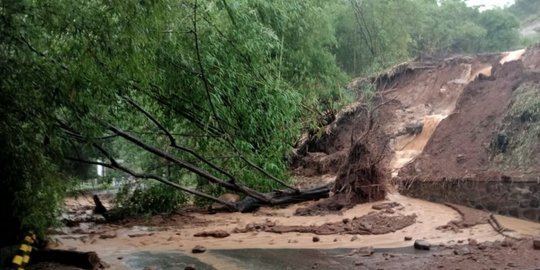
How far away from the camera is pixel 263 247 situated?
28.6ft

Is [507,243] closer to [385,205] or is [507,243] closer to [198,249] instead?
[385,205]

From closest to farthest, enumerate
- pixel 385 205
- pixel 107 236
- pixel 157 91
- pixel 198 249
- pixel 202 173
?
1. pixel 198 249
2. pixel 157 91
3. pixel 202 173
4. pixel 107 236
5. pixel 385 205

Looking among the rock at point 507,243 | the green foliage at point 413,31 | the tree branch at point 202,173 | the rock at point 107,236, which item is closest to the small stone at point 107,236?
the rock at point 107,236

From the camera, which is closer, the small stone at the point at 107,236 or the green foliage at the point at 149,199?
the small stone at the point at 107,236

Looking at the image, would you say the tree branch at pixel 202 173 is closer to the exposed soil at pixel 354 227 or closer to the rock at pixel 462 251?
the exposed soil at pixel 354 227

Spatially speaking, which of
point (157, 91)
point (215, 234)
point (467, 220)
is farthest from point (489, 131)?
point (157, 91)

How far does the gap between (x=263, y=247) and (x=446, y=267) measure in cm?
319

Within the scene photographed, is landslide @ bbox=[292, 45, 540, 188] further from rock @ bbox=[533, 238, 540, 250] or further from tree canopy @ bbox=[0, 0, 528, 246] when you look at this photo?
rock @ bbox=[533, 238, 540, 250]

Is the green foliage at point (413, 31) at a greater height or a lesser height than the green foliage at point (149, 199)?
greater

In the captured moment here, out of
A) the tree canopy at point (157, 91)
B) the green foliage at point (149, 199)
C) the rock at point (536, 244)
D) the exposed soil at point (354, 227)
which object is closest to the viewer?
the tree canopy at point (157, 91)

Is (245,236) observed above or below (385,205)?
below

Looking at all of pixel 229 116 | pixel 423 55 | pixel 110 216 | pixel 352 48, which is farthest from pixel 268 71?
pixel 423 55

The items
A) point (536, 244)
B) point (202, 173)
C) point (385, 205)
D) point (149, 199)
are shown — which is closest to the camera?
point (536, 244)

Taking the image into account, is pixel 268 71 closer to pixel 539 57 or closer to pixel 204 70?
pixel 204 70
